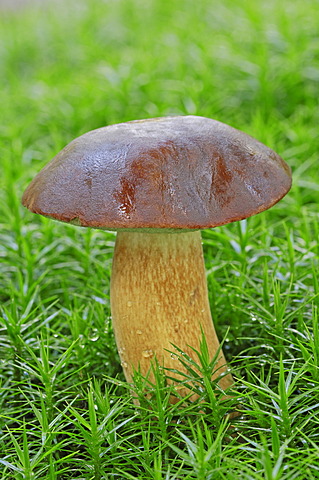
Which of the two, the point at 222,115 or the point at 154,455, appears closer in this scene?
the point at 154,455

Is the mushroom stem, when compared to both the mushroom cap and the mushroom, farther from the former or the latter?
the mushroom cap

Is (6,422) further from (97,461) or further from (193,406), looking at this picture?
(193,406)

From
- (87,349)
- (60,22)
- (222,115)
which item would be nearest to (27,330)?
(87,349)

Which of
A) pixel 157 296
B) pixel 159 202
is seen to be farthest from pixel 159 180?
pixel 157 296

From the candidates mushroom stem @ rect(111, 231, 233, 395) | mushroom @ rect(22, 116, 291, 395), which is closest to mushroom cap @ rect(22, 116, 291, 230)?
mushroom @ rect(22, 116, 291, 395)

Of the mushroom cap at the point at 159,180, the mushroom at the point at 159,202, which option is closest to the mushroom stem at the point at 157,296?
the mushroom at the point at 159,202

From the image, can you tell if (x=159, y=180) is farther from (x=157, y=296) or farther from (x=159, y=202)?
(x=157, y=296)
